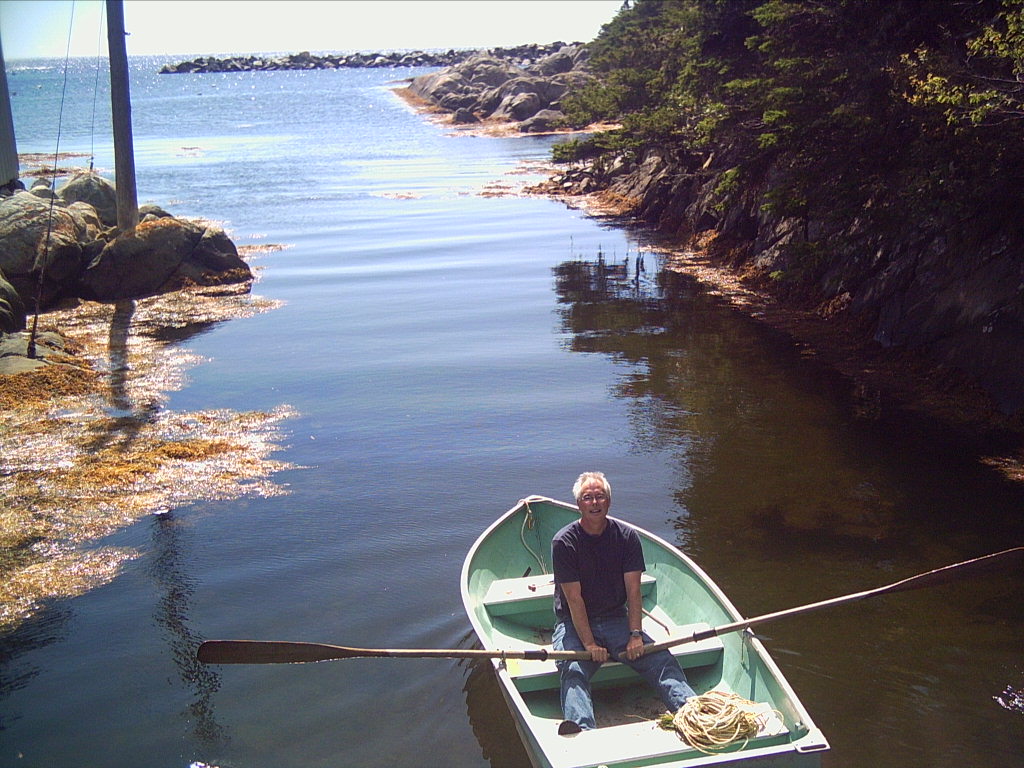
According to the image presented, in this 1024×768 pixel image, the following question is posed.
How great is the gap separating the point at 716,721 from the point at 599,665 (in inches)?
36.7

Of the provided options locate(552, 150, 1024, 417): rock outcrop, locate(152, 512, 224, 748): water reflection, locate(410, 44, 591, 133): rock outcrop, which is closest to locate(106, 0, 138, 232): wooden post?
locate(552, 150, 1024, 417): rock outcrop

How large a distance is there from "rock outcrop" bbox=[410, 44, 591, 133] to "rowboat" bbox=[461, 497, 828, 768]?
148 feet

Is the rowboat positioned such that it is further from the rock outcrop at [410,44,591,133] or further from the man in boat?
the rock outcrop at [410,44,591,133]

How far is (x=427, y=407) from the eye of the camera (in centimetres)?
1262

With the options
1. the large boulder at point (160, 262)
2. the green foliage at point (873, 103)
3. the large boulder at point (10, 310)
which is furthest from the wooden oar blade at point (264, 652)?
the large boulder at point (160, 262)

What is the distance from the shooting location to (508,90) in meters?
66.4

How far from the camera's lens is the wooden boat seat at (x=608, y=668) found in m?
6.26

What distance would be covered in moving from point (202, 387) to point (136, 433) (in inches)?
77.9

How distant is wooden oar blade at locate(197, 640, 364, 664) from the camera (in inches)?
238

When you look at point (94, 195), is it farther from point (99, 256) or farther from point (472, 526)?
point (472, 526)

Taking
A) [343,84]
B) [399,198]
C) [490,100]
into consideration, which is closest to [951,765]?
[399,198]

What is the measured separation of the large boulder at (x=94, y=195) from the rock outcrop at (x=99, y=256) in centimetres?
312

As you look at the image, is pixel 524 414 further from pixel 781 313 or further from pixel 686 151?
pixel 686 151

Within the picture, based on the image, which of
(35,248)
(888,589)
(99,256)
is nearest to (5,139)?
(35,248)
